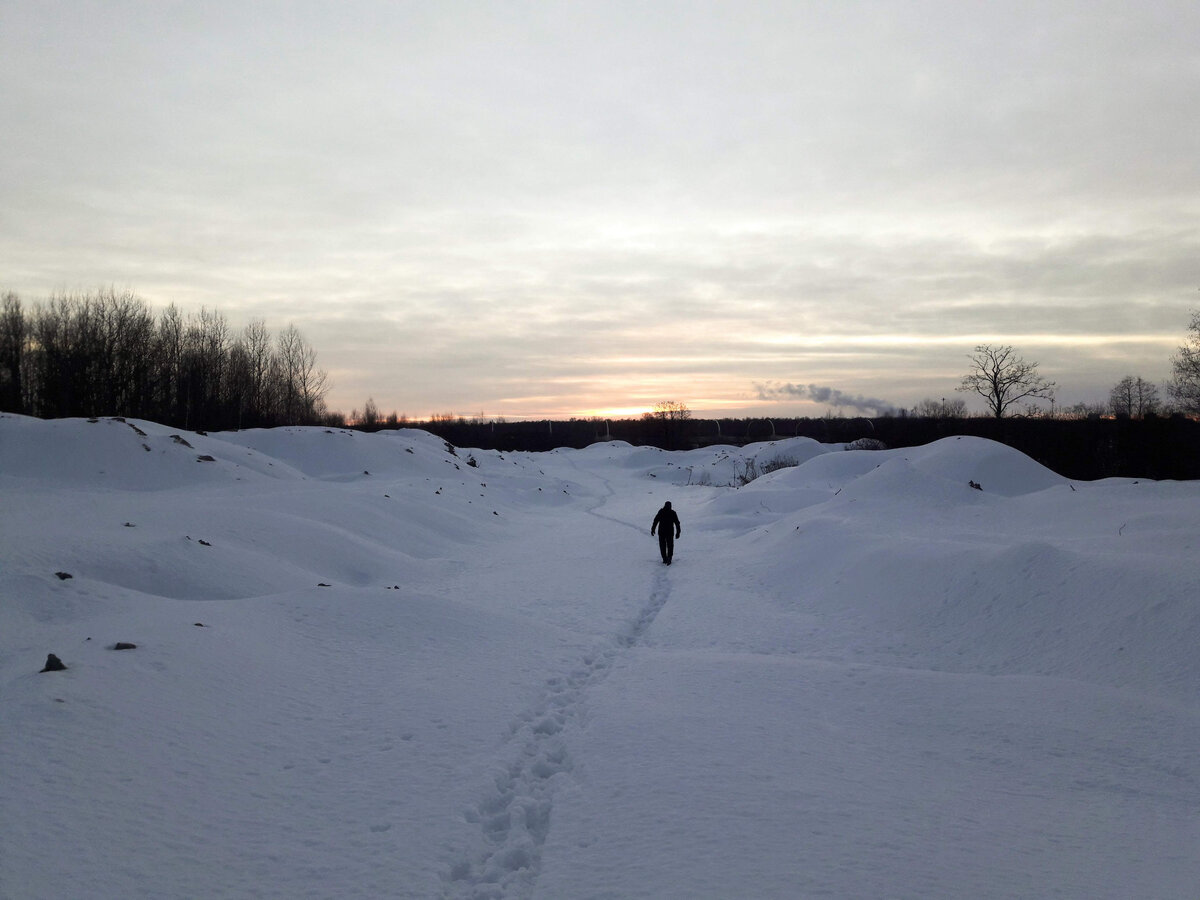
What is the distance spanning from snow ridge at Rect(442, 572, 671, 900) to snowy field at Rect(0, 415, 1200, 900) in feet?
0.09

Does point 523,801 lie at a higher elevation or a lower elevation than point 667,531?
lower

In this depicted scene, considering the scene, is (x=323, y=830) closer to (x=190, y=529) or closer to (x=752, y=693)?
(x=752, y=693)

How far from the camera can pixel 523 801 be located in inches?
191

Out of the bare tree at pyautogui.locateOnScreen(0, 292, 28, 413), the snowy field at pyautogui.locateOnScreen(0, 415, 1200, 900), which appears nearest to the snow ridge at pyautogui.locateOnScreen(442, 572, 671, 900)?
the snowy field at pyautogui.locateOnScreen(0, 415, 1200, 900)

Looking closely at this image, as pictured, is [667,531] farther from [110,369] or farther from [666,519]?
[110,369]

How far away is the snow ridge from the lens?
156 inches

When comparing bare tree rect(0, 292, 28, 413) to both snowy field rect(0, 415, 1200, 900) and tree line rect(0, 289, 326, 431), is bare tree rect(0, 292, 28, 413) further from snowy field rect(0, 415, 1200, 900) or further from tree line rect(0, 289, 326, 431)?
snowy field rect(0, 415, 1200, 900)

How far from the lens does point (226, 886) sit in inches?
144

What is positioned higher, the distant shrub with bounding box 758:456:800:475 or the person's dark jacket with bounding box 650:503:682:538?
the distant shrub with bounding box 758:456:800:475

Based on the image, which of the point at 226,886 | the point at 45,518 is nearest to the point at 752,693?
the point at 226,886

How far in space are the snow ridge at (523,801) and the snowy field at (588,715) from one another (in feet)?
0.09

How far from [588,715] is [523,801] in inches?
64.7

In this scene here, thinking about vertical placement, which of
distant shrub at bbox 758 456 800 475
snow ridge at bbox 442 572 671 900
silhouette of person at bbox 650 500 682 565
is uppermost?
distant shrub at bbox 758 456 800 475

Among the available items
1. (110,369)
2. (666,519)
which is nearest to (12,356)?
(110,369)
